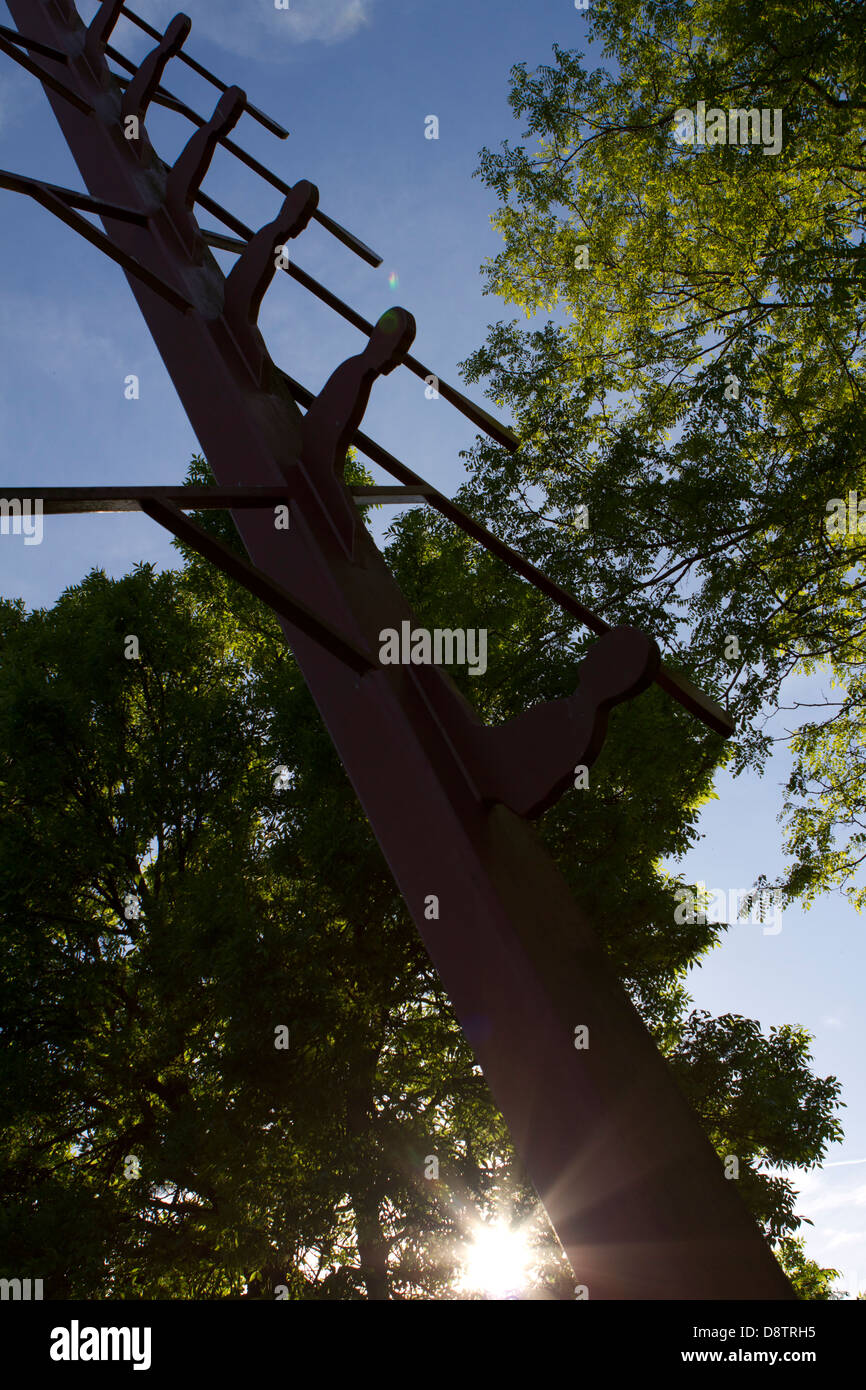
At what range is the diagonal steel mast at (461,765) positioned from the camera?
1491 millimetres

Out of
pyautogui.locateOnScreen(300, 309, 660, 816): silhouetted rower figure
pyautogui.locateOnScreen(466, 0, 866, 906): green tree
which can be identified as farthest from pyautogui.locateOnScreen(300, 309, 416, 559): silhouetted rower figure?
pyautogui.locateOnScreen(466, 0, 866, 906): green tree

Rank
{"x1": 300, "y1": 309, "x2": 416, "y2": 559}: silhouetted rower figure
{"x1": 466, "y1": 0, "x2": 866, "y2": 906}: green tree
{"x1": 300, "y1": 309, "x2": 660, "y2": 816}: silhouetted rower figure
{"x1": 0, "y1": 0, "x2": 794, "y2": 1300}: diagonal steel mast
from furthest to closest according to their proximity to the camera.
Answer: {"x1": 466, "y1": 0, "x2": 866, "y2": 906}: green tree < {"x1": 300, "y1": 309, "x2": 416, "y2": 559}: silhouetted rower figure < {"x1": 300, "y1": 309, "x2": 660, "y2": 816}: silhouetted rower figure < {"x1": 0, "y1": 0, "x2": 794, "y2": 1300}: diagonal steel mast

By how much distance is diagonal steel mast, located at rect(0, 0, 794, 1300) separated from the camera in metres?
1.49

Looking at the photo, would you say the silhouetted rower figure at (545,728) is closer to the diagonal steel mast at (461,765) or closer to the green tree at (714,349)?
the diagonal steel mast at (461,765)

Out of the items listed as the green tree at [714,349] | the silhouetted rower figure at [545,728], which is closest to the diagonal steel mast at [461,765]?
the silhouetted rower figure at [545,728]

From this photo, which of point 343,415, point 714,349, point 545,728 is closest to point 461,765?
point 545,728

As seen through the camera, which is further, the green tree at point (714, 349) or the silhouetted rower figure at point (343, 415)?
the green tree at point (714, 349)

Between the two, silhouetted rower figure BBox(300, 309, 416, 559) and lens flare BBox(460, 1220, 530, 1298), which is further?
lens flare BBox(460, 1220, 530, 1298)

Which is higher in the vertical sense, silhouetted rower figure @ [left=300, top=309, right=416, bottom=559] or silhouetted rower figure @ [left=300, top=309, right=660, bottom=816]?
silhouetted rower figure @ [left=300, top=309, right=416, bottom=559]

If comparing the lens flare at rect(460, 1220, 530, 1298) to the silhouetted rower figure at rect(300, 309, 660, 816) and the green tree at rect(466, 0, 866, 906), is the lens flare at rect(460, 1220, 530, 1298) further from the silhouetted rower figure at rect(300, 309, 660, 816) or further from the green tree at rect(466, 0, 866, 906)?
the silhouetted rower figure at rect(300, 309, 660, 816)

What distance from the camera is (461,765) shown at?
1.97 m

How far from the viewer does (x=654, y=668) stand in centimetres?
184

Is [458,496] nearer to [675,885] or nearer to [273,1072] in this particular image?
[675,885]
